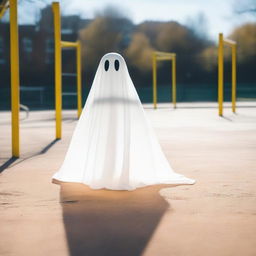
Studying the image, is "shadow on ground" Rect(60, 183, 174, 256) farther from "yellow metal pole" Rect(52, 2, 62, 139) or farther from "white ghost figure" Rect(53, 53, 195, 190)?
"yellow metal pole" Rect(52, 2, 62, 139)

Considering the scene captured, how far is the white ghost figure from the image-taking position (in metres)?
3.27

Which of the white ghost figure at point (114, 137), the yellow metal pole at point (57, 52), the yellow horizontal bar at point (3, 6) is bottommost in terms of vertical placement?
the white ghost figure at point (114, 137)

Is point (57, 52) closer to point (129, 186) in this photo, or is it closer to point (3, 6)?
point (3, 6)

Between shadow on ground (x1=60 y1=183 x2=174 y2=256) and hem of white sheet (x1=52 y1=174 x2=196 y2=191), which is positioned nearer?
shadow on ground (x1=60 y1=183 x2=174 y2=256)

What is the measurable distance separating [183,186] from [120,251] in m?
1.49

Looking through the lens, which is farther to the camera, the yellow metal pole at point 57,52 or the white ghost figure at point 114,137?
the yellow metal pole at point 57,52

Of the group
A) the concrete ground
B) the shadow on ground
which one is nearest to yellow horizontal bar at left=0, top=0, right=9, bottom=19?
the concrete ground

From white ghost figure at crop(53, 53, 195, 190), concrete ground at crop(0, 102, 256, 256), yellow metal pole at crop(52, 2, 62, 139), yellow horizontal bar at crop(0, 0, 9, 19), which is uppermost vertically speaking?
yellow horizontal bar at crop(0, 0, 9, 19)

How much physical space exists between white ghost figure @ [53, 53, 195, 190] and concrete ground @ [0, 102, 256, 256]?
0.35ft

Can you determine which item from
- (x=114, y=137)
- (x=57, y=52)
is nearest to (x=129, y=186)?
(x=114, y=137)

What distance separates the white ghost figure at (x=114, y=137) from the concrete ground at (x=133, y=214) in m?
0.11

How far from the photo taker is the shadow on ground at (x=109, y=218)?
7.08ft

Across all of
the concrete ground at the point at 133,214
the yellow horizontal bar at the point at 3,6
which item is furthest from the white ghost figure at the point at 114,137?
the yellow horizontal bar at the point at 3,6

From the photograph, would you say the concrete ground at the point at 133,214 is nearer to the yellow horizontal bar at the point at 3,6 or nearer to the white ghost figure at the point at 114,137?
the white ghost figure at the point at 114,137
